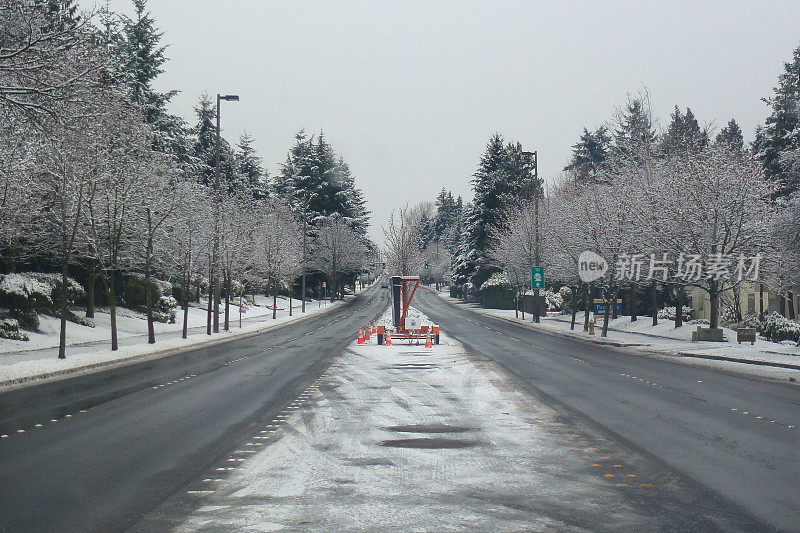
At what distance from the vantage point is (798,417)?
1242 cm

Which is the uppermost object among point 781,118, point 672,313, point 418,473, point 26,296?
point 781,118

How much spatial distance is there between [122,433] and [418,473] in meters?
5.13

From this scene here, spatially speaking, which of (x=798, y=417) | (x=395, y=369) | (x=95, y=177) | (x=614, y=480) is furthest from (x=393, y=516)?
(x=95, y=177)

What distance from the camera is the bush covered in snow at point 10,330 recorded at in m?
24.9

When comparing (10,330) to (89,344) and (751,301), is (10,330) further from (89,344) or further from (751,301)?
(751,301)

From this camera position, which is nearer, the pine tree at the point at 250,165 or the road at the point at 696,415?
the road at the point at 696,415

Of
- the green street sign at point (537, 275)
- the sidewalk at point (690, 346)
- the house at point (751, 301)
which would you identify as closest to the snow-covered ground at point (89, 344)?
the green street sign at point (537, 275)

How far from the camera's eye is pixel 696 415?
12.6 meters

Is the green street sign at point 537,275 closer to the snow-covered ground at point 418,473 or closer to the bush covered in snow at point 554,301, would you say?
the bush covered in snow at point 554,301

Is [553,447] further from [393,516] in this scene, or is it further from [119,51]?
[119,51]

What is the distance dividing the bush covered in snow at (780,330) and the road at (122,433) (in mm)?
19566

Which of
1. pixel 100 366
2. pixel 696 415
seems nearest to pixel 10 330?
pixel 100 366

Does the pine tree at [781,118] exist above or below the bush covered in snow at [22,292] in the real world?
above

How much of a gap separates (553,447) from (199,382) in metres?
10.3
